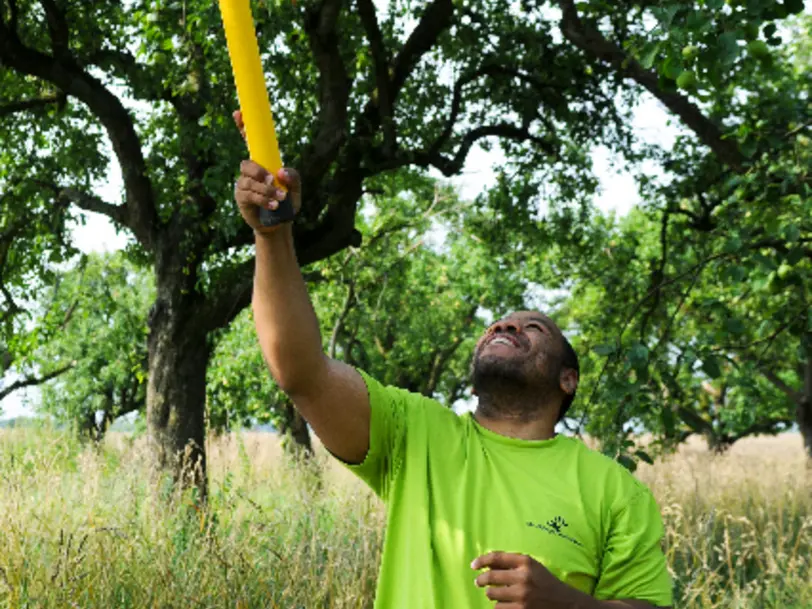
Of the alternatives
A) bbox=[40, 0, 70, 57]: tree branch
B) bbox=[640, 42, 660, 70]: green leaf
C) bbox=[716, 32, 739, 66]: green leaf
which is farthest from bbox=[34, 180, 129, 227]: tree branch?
bbox=[716, 32, 739, 66]: green leaf

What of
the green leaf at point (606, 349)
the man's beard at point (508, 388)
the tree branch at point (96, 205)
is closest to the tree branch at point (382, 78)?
the tree branch at point (96, 205)

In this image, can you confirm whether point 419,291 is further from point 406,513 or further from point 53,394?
point 406,513

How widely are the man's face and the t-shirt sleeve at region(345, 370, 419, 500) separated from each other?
0.66ft

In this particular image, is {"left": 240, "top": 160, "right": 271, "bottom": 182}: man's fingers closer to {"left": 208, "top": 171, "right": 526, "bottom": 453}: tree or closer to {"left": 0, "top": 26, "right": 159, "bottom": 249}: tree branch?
{"left": 0, "top": 26, "right": 159, "bottom": 249}: tree branch

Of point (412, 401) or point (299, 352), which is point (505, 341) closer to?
point (412, 401)

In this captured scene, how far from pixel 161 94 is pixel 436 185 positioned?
836 cm

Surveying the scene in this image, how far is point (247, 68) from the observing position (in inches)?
57.5

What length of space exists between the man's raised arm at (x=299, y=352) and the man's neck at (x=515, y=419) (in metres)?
0.35

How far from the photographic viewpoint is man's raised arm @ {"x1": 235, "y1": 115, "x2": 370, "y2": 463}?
1923mm

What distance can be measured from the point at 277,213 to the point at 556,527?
1.00m

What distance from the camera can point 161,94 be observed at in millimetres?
8742

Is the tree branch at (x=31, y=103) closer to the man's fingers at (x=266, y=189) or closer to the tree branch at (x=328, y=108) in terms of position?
the tree branch at (x=328, y=108)

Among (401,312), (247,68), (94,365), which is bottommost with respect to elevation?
(247,68)

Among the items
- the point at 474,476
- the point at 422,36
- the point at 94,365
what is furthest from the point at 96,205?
the point at 94,365
